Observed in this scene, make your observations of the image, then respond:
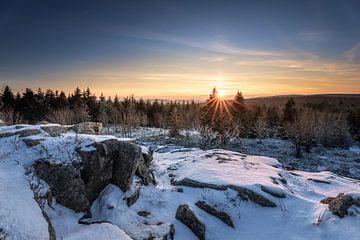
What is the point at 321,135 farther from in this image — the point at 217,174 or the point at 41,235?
the point at 41,235

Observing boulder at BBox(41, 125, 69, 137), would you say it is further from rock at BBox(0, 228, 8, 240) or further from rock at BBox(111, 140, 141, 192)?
rock at BBox(0, 228, 8, 240)

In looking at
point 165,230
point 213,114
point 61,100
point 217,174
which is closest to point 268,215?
point 217,174

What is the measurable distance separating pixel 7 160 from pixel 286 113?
196 ft

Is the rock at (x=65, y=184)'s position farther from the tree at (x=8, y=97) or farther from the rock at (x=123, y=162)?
the tree at (x=8, y=97)

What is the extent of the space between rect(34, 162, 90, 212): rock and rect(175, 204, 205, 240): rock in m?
3.51

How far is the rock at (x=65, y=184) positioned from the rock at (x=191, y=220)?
3.51 meters

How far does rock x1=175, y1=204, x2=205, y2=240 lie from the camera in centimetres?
943

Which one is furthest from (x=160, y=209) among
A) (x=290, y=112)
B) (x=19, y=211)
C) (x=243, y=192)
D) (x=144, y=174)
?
(x=290, y=112)

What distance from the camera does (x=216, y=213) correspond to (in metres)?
10.4

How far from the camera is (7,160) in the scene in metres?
8.85

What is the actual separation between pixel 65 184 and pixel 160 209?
3.81m

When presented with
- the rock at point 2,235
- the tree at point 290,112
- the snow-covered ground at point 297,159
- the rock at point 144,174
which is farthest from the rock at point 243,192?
the tree at point 290,112

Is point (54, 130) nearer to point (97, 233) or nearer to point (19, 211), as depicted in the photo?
point (19, 211)

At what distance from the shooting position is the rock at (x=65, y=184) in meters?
8.55
